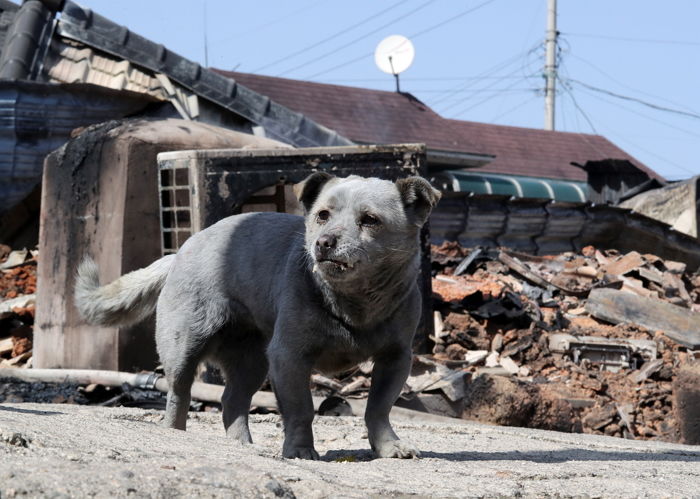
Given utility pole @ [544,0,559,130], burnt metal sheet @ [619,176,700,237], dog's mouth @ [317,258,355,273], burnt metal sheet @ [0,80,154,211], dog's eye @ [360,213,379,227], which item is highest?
utility pole @ [544,0,559,130]

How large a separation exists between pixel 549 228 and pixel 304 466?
1239cm

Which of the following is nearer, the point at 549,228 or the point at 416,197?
the point at 416,197

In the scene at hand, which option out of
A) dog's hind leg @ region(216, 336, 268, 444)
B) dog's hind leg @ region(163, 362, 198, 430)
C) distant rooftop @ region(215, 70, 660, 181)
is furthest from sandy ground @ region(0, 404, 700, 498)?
distant rooftop @ region(215, 70, 660, 181)

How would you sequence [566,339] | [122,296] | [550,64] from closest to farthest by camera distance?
1. [122,296]
2. [566,339]
3. [550,64]

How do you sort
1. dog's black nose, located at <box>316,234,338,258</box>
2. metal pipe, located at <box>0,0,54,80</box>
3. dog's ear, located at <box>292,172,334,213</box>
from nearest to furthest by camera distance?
dog's black nose, located at <box>316,234,338,258</box>
dog's ear, located at <box>292,172,334,213</box>
metal pipe, located at <box>0,0,54,80</box>

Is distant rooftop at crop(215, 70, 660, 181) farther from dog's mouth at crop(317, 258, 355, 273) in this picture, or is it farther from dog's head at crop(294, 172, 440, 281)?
dog's mouth at crop(317, 258, 355, 273)

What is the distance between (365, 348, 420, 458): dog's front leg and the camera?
17.4ft

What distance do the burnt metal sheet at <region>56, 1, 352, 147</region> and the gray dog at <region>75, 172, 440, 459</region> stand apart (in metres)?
7.66

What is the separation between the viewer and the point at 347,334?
5.28 metres

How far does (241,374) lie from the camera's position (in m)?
6.38

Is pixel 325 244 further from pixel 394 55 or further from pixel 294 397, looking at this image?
pixel 394 55

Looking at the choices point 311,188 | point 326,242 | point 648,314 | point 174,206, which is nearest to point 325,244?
point 326,242

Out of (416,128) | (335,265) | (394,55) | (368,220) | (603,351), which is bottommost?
(603,351)

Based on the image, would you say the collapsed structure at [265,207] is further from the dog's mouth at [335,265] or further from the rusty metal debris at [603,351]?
the dog's mouth at [335,265]
